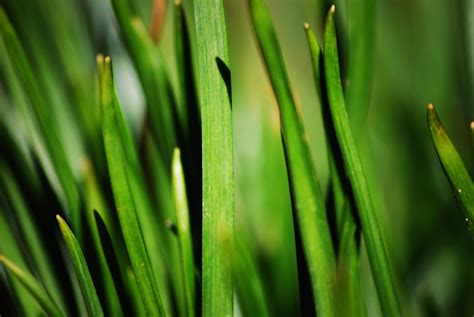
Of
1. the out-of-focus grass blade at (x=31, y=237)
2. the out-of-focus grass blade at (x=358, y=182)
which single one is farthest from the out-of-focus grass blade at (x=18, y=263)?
the out-of-focus grass blade at (x=358, y=182)

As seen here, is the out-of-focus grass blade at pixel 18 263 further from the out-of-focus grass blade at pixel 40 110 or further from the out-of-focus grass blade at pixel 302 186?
the out-of-focus grass blade at pixel 302 186

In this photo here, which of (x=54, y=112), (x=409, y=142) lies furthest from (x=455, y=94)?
(x=54, y=112)

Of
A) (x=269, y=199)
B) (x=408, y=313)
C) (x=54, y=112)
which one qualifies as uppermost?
(x=54, y=112)

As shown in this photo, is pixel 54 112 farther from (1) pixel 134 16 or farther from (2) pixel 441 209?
(2) pixel 441 209

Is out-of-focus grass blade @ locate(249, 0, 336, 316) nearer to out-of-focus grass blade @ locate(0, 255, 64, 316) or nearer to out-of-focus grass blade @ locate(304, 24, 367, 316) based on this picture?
out-of-focus grass blade @ locate(304, 24, 367, 316)

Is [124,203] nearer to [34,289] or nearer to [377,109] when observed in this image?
[34,289]

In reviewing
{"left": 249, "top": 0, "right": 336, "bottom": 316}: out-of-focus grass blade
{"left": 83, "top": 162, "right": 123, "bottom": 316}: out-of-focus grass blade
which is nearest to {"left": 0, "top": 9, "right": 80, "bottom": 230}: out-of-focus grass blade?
{"left": 83, "top": 162, "right": 123, "bottom": 316}: out-of-focus grass blade

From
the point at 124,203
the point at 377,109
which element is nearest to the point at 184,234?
the point at 124,203

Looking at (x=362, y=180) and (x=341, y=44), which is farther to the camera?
(x=341, y=44)
